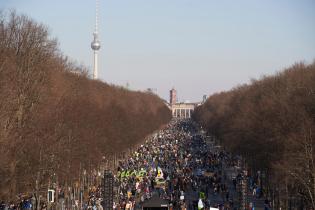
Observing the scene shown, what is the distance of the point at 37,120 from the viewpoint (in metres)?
40.1

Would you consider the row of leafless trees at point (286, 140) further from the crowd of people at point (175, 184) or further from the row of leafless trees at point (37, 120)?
the row of leafless trees at point (37, 120)

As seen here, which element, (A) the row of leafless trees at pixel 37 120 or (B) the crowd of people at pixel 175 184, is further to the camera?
(B) the crowd of people at pixel 175 184

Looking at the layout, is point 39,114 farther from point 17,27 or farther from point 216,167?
point 216,167

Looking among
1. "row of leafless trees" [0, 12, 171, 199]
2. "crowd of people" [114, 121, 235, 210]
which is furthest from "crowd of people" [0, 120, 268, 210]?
"row of leafless trees" [0, 12, 171, 199]

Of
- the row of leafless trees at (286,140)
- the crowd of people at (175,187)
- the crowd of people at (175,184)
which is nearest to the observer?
the row of leafless trees at (286,140)

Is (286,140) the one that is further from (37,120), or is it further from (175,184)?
(37,120)

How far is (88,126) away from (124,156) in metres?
25.8

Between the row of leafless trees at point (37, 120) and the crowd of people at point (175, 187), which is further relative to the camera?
the crowd of people at point (175, 187)

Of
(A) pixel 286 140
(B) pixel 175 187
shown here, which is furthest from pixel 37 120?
(A) pixel 286 140

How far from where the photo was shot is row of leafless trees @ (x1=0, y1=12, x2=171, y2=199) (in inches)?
1373

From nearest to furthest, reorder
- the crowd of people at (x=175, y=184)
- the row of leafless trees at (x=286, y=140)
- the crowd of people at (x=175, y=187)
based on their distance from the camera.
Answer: the row of leafless trees at (x=286, y=140), the crowd of people at (x=175, y=187), the crowd of people at (x=175, y=184)

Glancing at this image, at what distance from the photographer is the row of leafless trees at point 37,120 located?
114ft

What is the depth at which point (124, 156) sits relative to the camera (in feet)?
258

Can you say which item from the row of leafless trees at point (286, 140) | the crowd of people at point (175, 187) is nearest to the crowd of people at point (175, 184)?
the crowd of people at point (175, 187)
